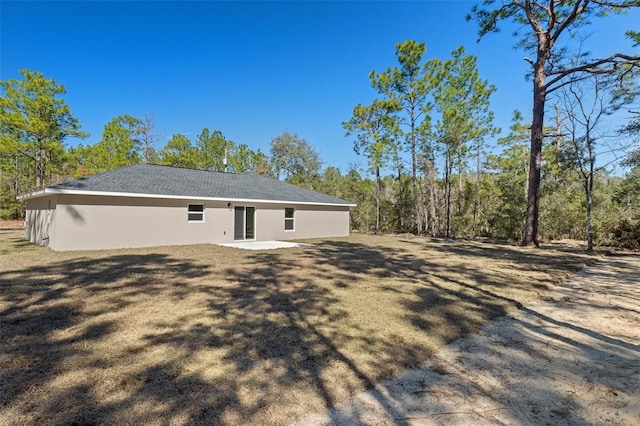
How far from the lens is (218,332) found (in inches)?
142

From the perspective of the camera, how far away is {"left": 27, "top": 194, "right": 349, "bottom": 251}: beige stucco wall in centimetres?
1001

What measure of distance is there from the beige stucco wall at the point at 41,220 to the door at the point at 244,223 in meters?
6.31

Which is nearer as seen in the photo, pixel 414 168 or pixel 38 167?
pixel 414 168

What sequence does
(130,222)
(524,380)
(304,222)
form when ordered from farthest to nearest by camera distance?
(304,222), (130,222), (524,380)

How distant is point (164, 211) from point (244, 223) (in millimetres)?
3495

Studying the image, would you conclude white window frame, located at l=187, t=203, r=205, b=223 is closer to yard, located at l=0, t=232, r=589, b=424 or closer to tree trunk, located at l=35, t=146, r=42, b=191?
yard, located at l=0, t=232, r=589, b=424

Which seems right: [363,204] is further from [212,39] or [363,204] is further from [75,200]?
[75,200]

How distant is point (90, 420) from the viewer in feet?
6.68

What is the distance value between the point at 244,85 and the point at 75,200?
45.8 ft

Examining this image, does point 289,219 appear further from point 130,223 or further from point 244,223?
point 130,223

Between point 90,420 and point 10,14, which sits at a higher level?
point 10,14

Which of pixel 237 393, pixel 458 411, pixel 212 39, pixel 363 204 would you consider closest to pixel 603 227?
pixel 363 204

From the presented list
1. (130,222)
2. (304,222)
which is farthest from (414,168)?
(130,222)

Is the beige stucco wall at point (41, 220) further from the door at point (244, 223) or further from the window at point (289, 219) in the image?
the window at point (289, 219)
